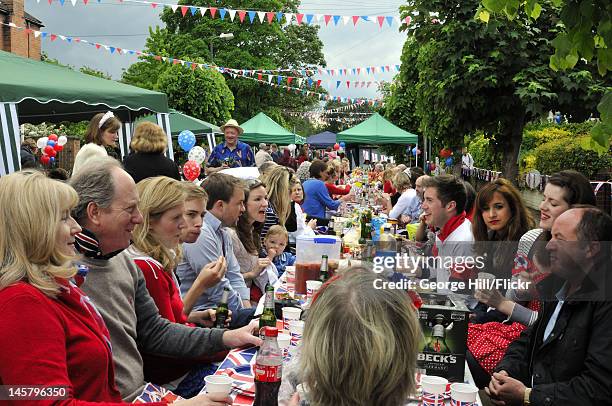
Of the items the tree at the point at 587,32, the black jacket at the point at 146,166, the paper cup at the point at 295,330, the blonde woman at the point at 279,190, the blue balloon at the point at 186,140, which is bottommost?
the paper cup at the point at 295,330

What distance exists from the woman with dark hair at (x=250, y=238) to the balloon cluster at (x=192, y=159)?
4.47 m

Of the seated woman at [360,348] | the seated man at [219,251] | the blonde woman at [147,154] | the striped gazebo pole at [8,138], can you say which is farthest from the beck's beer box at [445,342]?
the striped gazebo pole at [8,138]

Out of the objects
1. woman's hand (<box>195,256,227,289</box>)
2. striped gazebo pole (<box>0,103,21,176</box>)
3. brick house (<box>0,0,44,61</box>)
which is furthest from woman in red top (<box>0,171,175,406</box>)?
brick house (<box>0,0,44,61</box>)

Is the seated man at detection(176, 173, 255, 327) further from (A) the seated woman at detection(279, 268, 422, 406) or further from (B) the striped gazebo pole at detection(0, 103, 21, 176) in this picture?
(B) the striped gazebo pole at detection(0, 103, 21, 176)

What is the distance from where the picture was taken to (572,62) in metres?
3.31

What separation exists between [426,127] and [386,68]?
12.2 meters

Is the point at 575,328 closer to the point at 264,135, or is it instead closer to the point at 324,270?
the point at 324,270

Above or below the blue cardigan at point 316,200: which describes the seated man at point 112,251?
above

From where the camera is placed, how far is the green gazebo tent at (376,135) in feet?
67.7

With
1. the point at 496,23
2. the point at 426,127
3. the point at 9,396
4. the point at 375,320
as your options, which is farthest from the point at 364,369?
the point at 426,127

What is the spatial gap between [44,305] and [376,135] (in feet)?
63.2

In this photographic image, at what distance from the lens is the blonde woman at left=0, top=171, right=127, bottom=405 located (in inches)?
66.3

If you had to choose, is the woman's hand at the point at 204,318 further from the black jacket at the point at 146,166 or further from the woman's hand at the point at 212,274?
the black jacket at the point at 146,166

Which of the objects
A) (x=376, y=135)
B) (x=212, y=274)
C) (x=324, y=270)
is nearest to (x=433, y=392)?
(x=212, y=274)
